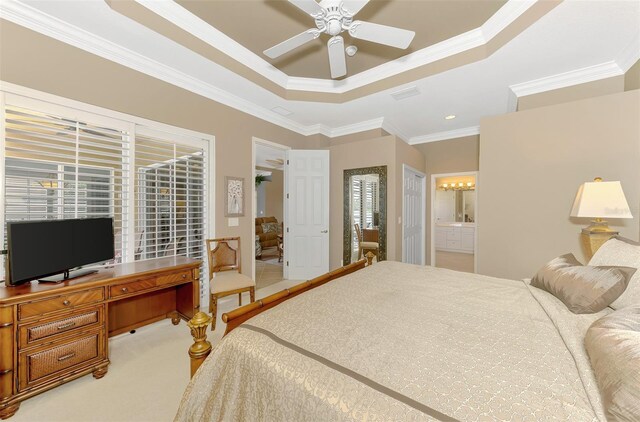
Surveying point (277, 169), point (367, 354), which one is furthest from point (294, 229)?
point (277, 169)

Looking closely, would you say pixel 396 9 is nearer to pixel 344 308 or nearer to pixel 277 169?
pixel 344 308

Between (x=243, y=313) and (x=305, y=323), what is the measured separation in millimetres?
371

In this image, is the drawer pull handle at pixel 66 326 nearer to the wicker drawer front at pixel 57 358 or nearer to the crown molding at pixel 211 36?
the wicker drawer front at pixel 57 358

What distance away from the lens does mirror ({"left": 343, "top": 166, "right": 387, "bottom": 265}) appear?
444 centimetres

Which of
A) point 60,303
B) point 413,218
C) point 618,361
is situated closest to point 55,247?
point 60,303

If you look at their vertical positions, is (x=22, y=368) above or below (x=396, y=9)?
below

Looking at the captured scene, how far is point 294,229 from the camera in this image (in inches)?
178

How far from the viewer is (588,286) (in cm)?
140

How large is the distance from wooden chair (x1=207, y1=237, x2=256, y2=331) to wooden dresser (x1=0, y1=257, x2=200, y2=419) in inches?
21.8

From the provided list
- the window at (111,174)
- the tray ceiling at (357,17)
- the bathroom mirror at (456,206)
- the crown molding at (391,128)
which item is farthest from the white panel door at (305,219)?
the bathroom mirror at (456,206)

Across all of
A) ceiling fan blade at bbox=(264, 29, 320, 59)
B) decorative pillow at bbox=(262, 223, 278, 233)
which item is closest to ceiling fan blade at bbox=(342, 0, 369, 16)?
ceiling fan blade at bbox=(264, 29, 320, 59)

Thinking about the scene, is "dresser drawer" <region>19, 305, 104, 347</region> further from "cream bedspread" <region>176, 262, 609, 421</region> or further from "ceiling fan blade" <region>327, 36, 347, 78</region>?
"ceiling fan blade" <region>327, 36, 347, 78</region>

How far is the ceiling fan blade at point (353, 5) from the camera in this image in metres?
1.76

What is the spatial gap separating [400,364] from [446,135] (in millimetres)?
5242
